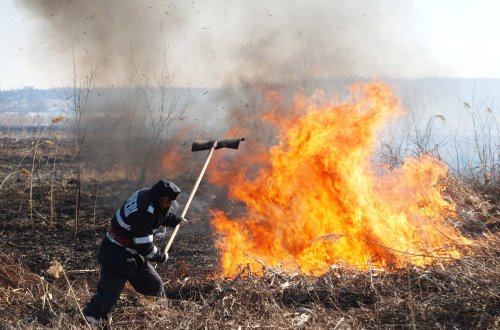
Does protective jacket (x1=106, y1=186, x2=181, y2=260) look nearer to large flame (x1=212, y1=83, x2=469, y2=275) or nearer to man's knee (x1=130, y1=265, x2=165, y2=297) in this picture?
man's knee (x1=130, y1=265, x2=165, y2=297)

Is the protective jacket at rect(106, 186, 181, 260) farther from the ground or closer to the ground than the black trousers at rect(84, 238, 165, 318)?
farther from the ground

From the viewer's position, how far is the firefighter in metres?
4.86

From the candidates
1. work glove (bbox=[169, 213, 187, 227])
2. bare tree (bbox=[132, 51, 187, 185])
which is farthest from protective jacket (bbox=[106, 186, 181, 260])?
bare tree (bbox=[132, 51, 187, 185])

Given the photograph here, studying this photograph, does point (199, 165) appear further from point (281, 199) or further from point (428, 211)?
point (428, 211)

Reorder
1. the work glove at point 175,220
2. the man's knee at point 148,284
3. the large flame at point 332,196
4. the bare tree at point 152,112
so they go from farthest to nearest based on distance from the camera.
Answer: the bare tree at point 152,112, the large flame at point 332,196, the work glove at point 175,220, the man's knee at point 148,284

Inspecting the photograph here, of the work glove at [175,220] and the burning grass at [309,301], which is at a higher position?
the work glove at [175,220]

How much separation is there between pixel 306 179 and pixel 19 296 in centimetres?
387

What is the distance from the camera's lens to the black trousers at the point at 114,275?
15.8 ft

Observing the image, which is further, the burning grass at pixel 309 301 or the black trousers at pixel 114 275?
the black trousers at pixel 114 275

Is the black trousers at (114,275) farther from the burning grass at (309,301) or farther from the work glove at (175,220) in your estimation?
the work glove at (175,220)

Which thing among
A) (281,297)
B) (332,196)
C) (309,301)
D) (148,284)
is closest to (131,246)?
(148,284)

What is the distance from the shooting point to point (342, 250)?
254 inches

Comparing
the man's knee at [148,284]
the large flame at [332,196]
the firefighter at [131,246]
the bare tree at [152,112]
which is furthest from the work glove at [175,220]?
the bare tree at [152,112]

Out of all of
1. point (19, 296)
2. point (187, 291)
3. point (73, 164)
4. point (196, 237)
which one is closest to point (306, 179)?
point (187, 291)
